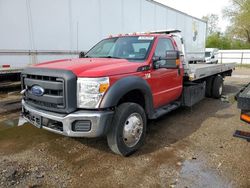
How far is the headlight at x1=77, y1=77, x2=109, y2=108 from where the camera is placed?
307 centimetres

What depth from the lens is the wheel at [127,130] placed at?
3311 mm

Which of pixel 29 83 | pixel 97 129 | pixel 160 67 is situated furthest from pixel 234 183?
pixel 29 83

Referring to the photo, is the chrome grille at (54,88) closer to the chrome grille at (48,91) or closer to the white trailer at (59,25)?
the chrome grille at (48,91)

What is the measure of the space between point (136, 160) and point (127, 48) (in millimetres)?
2141

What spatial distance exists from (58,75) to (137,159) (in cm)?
171

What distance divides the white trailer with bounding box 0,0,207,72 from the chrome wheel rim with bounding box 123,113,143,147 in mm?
4331

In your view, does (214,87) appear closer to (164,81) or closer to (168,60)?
(164,81)

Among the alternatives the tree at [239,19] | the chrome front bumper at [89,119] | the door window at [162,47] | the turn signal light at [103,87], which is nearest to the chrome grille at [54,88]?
the chrome front bumper at [89,119]

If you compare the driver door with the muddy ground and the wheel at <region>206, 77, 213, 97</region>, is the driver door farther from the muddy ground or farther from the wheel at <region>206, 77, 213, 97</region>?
the wheel at <region>206, 77, 213, 97</region>

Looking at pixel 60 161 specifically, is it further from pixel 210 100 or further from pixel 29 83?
pixel 210 100

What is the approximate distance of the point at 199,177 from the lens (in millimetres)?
3016

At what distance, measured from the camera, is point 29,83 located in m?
3.61

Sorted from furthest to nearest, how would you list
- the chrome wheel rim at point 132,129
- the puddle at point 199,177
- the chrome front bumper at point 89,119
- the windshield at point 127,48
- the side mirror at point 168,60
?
1. the windshield at point 127,48
2. the side mirror at point 168,60
3. the chrome wheel rim at point 132,129
4. the chrome front bumper at point 89,119
5. the puddle at point 199,177

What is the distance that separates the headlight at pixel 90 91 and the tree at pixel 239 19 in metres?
38.6
